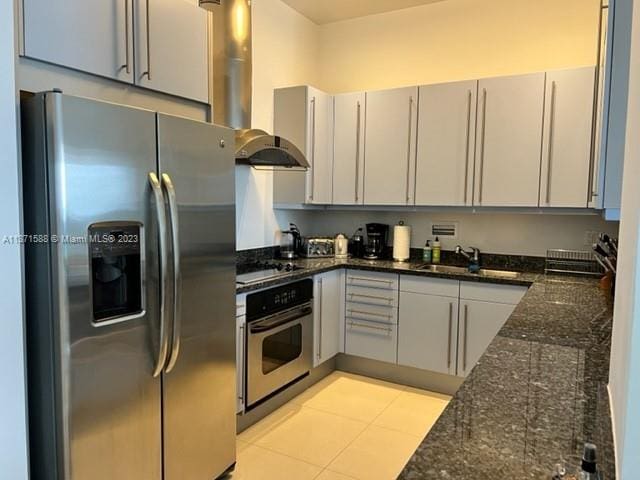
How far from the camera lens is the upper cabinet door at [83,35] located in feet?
5.41

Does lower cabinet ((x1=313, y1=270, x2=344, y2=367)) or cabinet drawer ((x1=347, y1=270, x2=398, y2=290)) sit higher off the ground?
cabinet drawer ((x1=347, y1=270, x2=398, y2=290))

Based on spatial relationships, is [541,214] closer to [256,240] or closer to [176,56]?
[256,240]

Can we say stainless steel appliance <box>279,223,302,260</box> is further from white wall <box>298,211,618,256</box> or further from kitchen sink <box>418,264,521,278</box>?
kitchen sink <box>418,264,521,278</box>

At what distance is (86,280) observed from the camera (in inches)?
60.3

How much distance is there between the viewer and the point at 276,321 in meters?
2.86

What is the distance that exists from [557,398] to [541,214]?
2435mm

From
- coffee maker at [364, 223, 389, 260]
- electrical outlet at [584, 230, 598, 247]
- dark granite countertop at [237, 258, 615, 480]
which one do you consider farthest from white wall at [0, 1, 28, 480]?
electrical outlet at [584, 230, 598, 247]

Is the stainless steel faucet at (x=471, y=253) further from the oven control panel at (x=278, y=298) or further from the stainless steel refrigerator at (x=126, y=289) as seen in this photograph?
the stainless steel refrigerator at (x=126, y=289)

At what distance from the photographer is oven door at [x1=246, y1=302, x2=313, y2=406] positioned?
2691mm

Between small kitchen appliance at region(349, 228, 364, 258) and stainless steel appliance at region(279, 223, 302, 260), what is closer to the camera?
stainless steel appliance at region(279, 223, 302, 260)

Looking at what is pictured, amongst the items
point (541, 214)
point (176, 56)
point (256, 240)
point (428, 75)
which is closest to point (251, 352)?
point (256, 240)

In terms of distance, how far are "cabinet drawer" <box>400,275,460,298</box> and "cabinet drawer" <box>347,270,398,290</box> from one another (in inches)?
3.0

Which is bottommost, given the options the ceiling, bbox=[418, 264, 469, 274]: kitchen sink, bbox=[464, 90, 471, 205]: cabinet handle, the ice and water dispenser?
bbox=[418, 264, 469, 274]: kitchen sink

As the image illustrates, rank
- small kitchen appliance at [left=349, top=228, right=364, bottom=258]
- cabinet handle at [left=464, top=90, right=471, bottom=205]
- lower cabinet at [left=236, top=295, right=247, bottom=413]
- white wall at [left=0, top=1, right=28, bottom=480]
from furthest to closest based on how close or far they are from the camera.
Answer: small kitchen appliance at [left=349, top=228, right=364, bottom=258] → cabinet handle at [left=464, top=90, right=471, bottom=205] → lower cabinet at [left=236, top=295, right=247, bottom=413] → white wall at [left=0, top=1, right=28, bottom=480]
